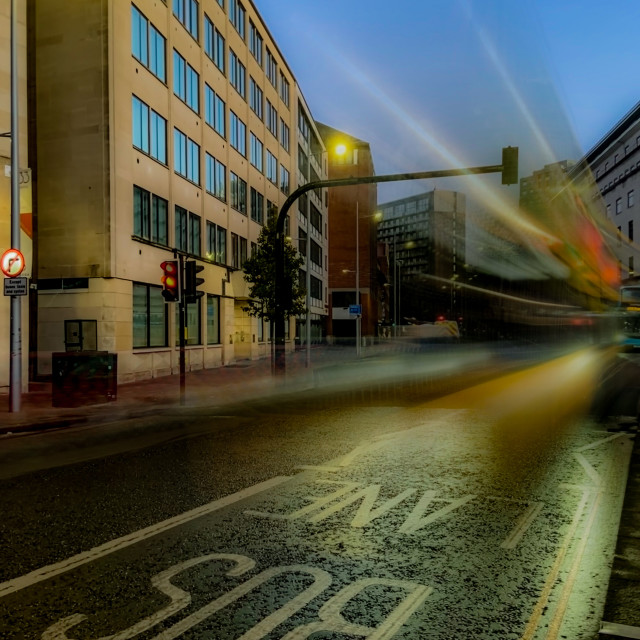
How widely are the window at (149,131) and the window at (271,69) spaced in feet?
57.2

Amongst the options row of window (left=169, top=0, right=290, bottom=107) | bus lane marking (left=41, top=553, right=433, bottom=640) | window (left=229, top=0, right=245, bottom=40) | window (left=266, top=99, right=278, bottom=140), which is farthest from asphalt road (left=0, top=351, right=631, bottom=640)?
window (left=266, top=99, right=278, bottom=140)

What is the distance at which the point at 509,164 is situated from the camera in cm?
1519

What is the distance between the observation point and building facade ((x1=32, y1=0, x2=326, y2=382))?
2047cm

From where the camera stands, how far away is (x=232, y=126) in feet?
106

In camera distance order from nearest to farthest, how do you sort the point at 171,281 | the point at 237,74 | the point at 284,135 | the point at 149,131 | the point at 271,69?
the point at 171,281
the point at 149,131
the point at 237,74
the point at 271,69
the point at 284,135

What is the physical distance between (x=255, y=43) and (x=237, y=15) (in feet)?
12.0

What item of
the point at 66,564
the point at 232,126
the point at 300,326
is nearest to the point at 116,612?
the point at 66,564

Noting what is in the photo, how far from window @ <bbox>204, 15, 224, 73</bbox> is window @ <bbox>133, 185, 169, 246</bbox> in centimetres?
966

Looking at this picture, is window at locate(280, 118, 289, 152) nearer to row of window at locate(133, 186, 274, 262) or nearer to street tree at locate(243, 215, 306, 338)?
row of window at locate(133, 186, 274, 262)

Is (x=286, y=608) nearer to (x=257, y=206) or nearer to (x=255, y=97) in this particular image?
(x=257, y=206)

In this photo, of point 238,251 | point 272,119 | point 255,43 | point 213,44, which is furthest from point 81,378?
point 272,119

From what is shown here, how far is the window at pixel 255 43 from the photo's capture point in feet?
119

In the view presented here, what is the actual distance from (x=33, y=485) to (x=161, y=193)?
1872cm

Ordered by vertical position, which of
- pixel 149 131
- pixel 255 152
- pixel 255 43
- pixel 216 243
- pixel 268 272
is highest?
pixel 255 43
